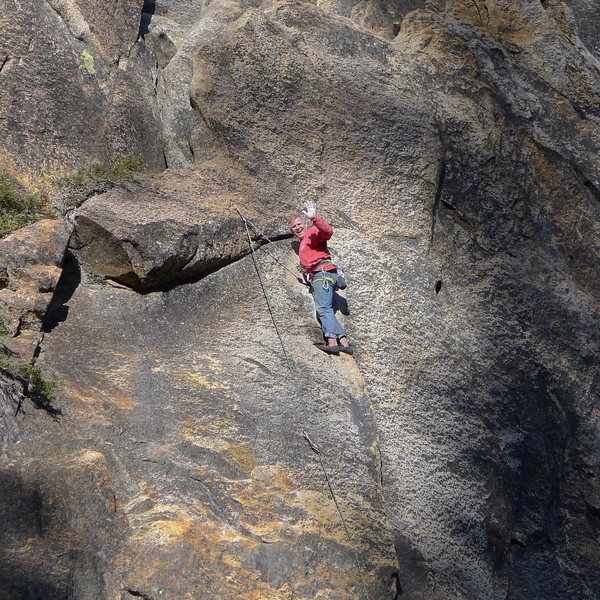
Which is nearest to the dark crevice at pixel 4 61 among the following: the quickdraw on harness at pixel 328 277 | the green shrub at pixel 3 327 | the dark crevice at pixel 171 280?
Answer: the dark crevice at pixel 171 280

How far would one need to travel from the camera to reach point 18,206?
911 cm

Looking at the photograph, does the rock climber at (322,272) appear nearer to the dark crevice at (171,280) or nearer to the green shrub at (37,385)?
the dark crevice at (171,280)

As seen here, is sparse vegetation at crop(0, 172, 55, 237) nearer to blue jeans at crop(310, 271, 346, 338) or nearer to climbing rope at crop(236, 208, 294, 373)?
climbing rope at crop(236, 208, 294, 373)

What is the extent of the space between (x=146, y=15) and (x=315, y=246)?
211 inches

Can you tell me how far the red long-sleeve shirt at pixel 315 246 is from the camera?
30.4ft

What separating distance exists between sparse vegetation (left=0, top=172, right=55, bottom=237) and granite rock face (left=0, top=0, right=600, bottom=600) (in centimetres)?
48

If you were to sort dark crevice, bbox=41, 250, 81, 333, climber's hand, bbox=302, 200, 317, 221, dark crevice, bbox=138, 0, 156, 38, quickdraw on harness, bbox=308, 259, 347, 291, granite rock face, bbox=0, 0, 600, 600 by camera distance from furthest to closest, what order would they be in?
dark crevice, bbox=138, 0, 156, 38 → climber's hand, bbox=302, 200, 317, 221 → quickdraw on harness, bbox=308, 259, 347, 291 → dark crevice, bbox=41, 250, 81, 333 → granite rock face, bbox=0, 0, 600, 600

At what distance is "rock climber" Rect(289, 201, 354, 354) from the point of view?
29.2ft

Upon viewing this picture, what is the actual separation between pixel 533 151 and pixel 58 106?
6359mm

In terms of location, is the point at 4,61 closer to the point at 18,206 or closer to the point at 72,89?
the point at 72,89

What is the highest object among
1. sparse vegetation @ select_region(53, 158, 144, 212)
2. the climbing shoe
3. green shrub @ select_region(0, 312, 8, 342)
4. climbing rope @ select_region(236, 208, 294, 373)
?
the climbing shoe

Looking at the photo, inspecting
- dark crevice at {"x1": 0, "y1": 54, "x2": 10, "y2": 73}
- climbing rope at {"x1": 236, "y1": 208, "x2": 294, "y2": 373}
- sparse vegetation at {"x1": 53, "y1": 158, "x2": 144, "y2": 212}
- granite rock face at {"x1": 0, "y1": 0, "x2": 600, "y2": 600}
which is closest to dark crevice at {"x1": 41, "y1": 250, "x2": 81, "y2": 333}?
granite rock face at {"x1": 0, "y1": 0, "x2": 600, "y2": 600}

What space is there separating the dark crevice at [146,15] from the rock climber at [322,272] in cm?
427

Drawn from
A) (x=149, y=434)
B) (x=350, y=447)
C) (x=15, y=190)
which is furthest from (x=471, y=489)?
(x=15, y=190)
